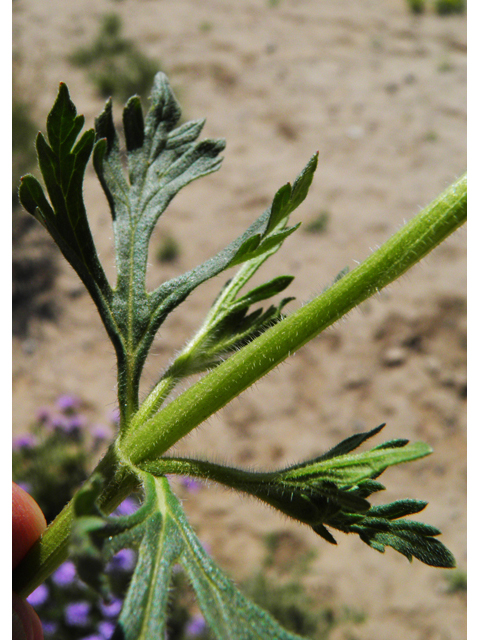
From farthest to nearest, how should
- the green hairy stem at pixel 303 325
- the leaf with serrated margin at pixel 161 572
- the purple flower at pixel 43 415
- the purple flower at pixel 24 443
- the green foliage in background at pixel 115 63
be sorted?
the green foliage in background at pixel 115 63 < the purple flower at pixel 43 415 < the purple flower at pixel 24 443 < the green hairy stem at pixel 303 325 < the leaf with serrated margin at pixel 161 572

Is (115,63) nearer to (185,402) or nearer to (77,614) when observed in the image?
(77,614)

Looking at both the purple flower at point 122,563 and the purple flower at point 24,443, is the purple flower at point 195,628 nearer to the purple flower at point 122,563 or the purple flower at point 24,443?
the purple flower at point 122,563

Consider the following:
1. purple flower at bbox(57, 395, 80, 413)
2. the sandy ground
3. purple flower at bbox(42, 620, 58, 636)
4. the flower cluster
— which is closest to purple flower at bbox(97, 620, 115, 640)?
the flower cluster

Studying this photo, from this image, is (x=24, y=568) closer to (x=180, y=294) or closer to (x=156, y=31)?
(x=180, y=294)

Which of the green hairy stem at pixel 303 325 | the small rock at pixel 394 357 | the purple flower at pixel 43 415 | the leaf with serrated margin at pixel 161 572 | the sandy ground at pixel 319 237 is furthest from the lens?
the small rock at pixel 394 357

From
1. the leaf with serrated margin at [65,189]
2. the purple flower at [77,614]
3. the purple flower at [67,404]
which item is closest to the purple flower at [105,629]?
the purple flower at [77,614]
